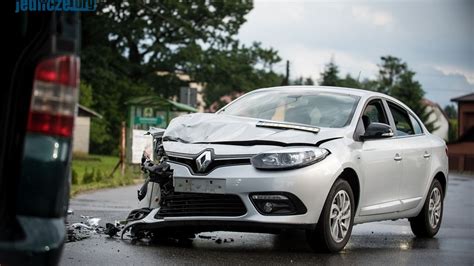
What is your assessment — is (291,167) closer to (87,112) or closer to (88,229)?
(88,229)

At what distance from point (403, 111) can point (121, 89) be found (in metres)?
44.7

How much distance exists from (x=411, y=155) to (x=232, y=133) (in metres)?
2.29

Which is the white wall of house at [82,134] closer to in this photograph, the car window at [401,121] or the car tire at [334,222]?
the car window at [401,121]

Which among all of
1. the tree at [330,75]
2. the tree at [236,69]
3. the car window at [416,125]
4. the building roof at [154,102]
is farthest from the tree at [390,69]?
the car window at [416,125]

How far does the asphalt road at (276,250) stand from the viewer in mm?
6875

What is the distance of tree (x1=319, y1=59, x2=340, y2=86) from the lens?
255 ft

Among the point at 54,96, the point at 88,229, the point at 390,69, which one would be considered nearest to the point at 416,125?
the point at 88,229

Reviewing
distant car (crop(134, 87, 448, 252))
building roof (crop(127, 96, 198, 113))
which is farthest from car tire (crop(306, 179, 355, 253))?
building roof (crop(127, 96, 198, 113))

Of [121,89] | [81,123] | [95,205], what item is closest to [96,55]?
[121,89]

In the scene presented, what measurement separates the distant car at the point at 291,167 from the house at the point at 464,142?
4602 centimetres

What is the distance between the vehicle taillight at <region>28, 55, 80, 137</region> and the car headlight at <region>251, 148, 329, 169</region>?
3808 mm

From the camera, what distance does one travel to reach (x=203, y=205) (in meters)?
7.12

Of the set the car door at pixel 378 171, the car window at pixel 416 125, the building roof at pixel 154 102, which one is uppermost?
the building roof at pixel 154 102

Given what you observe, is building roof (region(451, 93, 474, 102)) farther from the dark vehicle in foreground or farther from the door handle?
the dark vehicle in foreground
